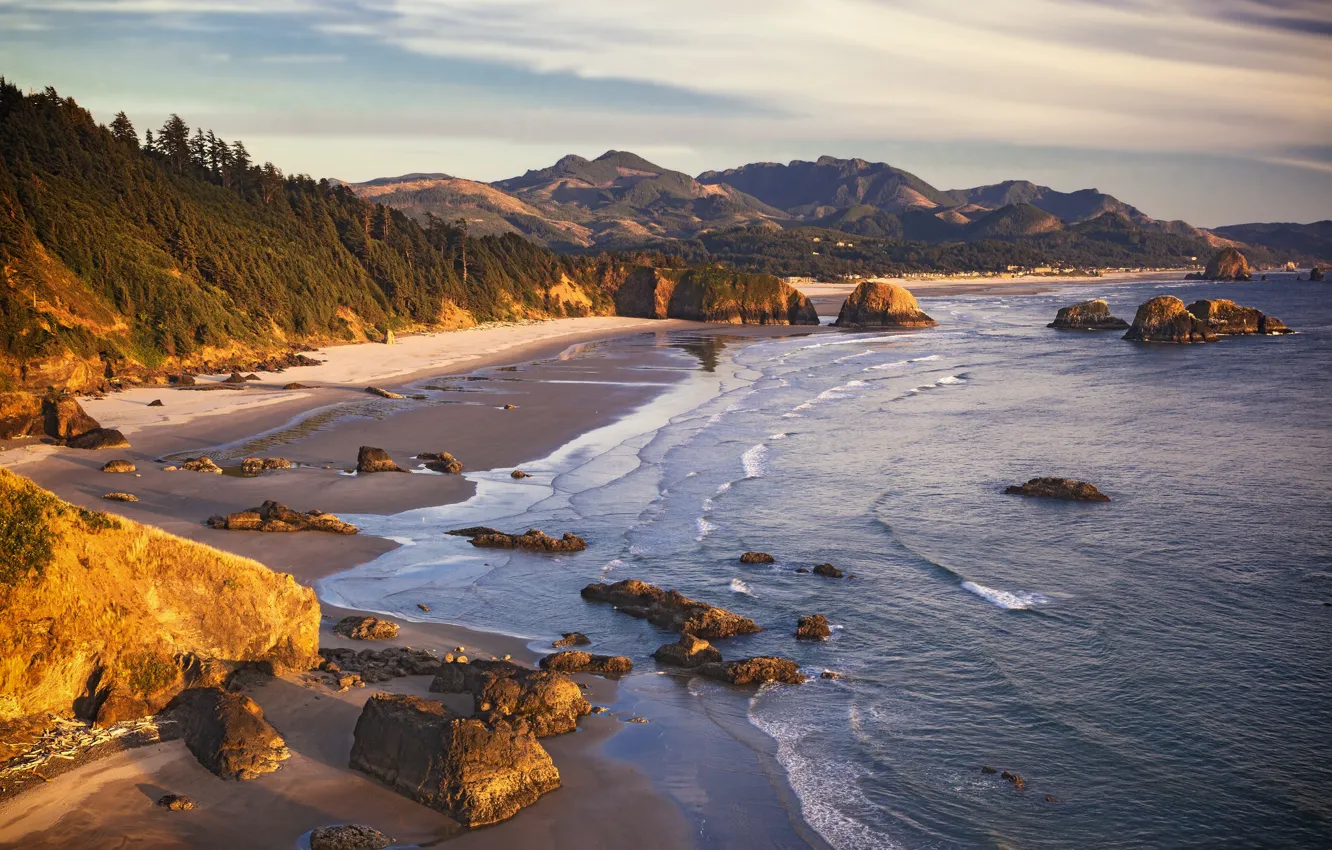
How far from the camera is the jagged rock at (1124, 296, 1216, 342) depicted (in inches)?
3361

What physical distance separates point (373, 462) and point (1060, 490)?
22.0 meters

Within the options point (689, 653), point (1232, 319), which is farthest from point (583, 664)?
point (1232, 319)

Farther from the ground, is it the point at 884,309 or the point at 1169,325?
the point at 884,309

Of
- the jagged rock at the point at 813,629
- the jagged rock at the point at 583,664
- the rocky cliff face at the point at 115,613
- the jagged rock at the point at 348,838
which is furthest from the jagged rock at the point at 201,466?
the jagged rock at the point at 348,838

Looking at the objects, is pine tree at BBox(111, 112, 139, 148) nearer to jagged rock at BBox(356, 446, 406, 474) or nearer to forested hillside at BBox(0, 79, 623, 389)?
forested hillside at BBox(0, 79, 623, 389)

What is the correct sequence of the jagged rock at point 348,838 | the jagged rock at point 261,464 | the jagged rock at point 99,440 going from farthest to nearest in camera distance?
1. the jagged rock at point 99,440
2. the jagged rock at point 261,464
3. the jagged rock at point 348,838

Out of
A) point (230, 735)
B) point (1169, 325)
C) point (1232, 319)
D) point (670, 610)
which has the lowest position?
point (670, 610)

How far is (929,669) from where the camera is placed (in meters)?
17.0

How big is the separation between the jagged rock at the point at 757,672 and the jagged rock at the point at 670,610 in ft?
5.73

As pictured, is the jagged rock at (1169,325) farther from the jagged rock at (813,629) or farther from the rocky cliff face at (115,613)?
the rocky cliff face at (115,613)

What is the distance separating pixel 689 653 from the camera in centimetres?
1722

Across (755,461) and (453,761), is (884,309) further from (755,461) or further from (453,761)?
(453,761)

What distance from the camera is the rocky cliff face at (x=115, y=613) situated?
Result: 11992 mm

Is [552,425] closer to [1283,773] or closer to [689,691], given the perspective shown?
[689,691]
